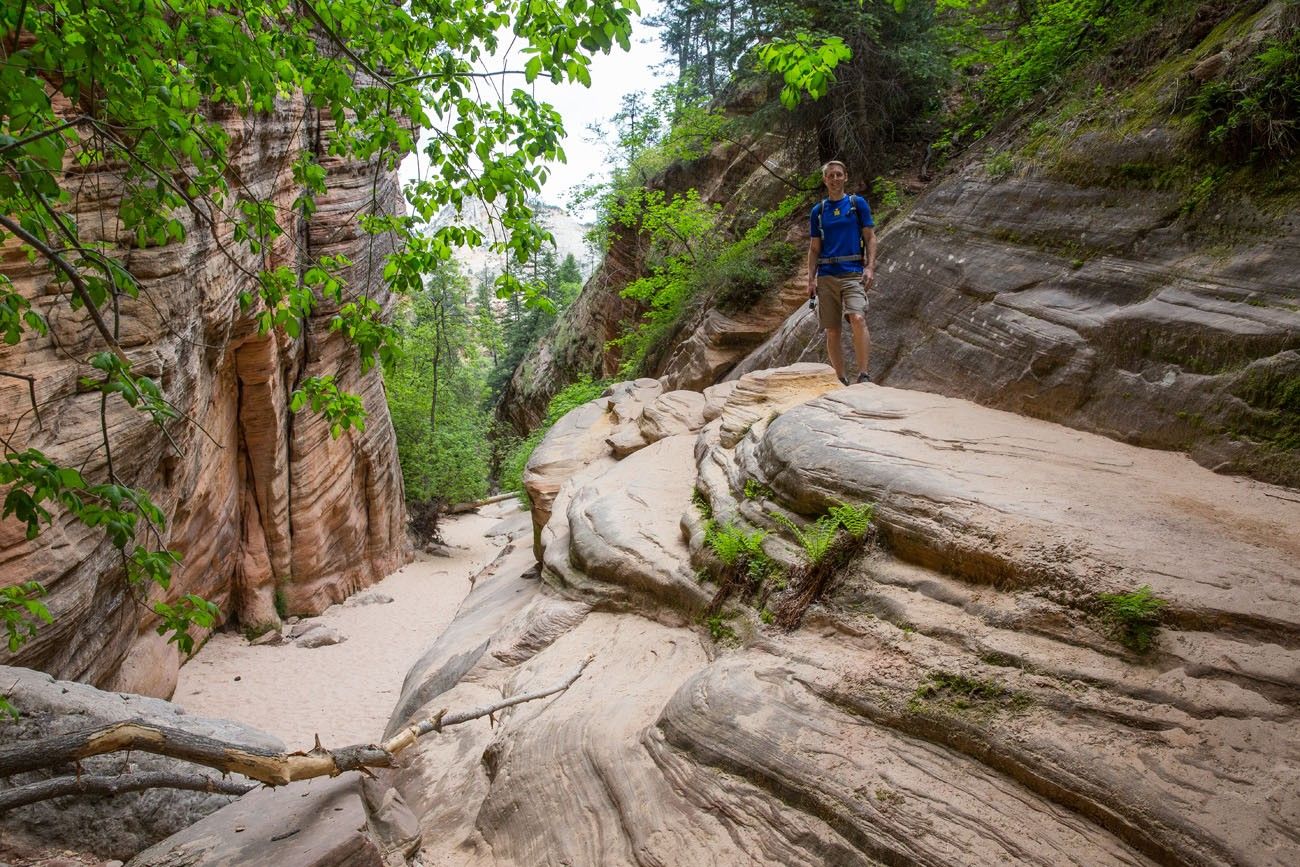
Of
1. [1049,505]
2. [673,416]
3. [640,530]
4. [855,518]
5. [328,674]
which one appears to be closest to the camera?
[1049,505]

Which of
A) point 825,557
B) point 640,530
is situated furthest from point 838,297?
point 825,557

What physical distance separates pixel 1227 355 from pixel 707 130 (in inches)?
464

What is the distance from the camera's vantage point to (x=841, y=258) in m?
7.70

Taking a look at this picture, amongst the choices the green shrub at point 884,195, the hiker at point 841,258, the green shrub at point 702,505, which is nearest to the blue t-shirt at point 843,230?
the hiker at point 841,258

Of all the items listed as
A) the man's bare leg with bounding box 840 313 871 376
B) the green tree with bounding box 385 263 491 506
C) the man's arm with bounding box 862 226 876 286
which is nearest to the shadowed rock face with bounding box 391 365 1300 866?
the man's bare leg with bounding box 840 313 871 376

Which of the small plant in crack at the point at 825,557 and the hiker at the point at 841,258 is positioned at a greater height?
the hiker at the point at 841,258

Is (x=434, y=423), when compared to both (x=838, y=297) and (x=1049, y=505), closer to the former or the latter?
(x=838, y=297)

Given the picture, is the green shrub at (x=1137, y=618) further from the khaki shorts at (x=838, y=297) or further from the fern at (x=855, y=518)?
the khaki shorts at (x=838, y=297)

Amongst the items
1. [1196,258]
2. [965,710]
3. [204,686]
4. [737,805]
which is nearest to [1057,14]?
[1196,258]

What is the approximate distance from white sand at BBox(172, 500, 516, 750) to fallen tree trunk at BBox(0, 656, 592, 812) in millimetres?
4687

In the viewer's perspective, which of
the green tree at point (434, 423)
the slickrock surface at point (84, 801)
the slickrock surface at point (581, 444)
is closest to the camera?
the slickrock surface at point (84, 801)

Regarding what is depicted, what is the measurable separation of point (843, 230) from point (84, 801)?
7839 millimetres

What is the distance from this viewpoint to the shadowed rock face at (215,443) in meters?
6.25

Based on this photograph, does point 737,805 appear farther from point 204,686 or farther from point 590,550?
point 204,686
